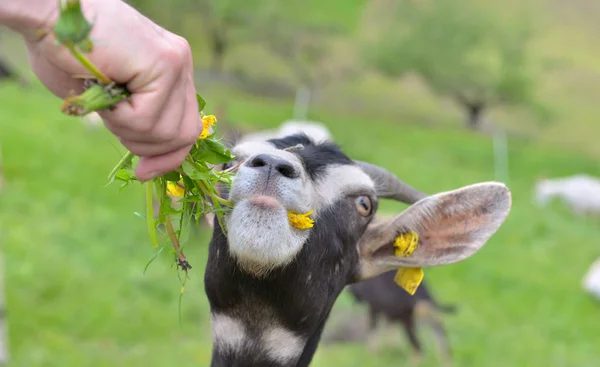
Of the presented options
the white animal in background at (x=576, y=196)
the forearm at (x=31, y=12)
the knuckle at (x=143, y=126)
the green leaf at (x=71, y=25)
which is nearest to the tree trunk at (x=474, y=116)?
the white animal in background at (x=576, y=196)

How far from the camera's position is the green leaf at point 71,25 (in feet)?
5.13

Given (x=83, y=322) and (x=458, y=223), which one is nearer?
(x=458, y=223)

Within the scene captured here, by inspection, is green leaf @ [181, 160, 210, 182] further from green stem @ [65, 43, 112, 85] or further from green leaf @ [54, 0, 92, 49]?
green leaf @ [54, 0, 92, 49]

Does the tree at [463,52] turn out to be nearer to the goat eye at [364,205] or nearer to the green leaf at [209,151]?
the goat eye at [364,205]

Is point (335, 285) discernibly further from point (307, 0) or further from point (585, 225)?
point (307, 0)

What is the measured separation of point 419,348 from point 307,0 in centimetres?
1891

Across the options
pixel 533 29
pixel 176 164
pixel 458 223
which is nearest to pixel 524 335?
pixel 458 223

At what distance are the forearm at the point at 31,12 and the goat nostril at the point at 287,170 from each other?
3.59 ft

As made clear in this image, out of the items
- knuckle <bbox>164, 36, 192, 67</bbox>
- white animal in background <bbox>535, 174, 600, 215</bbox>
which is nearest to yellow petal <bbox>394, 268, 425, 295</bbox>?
knuckle <bbox>164, 36, 192, 67</bbox>

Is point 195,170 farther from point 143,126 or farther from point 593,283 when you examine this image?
point 593,283

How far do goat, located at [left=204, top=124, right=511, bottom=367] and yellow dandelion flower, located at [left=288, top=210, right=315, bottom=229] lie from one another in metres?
0.02

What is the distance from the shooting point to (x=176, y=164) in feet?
6.52

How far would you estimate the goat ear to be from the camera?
11.0ft

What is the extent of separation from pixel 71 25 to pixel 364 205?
197 cm
